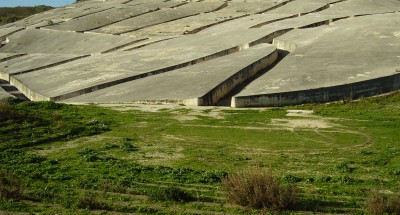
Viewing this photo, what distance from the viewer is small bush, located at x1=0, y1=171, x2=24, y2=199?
839 centimetres

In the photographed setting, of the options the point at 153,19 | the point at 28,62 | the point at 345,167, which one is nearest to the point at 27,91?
the point at 28,62

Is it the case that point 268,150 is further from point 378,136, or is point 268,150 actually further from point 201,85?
point 201,85

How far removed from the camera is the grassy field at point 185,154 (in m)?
8.24

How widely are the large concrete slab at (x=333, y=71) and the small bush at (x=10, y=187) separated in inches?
367

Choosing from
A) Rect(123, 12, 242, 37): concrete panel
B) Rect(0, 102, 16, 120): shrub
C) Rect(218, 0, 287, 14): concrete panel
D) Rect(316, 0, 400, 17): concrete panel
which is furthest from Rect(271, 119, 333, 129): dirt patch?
Rect(218, 0, 287, 14): concrete panel

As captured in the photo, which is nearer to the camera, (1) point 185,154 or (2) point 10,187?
(2) point 10,187

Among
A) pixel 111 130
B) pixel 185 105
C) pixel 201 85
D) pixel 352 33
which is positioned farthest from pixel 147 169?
pixel 352 33

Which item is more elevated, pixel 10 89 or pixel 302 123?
pixel 10 89

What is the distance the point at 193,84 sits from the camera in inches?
776

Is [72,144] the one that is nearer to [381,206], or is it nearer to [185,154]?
[185,154]

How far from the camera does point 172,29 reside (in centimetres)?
3847

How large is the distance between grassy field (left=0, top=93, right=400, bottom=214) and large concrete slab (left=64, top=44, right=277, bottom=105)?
47.7 inches

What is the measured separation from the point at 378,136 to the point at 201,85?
25.9 ft

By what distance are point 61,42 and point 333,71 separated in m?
22.8
